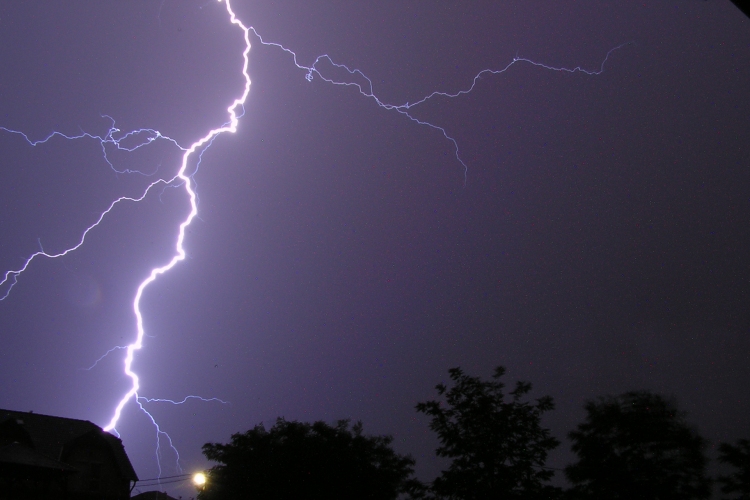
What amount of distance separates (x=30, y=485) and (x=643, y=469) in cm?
1888

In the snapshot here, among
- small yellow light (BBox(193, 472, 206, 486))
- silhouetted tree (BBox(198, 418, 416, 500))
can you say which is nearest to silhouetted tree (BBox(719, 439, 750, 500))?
silhouetted tree (BBox(198, 418, 416, 500))

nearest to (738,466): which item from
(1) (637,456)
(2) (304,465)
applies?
(1) (637,456)

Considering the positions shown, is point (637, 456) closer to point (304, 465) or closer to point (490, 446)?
point (490, 446)

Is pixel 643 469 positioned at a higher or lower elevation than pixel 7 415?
lower

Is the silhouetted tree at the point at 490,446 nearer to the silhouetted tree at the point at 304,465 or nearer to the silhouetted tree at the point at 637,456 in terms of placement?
the silhouetted tree at the point at 637,456

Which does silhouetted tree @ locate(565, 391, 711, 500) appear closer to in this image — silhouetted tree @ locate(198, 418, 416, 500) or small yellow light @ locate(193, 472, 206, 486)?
silhouetted tree @ locate(198, 418, 416, 500)

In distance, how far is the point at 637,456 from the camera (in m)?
10.5

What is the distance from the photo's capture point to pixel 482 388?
30.7 ft

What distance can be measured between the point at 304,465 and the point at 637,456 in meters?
9.07

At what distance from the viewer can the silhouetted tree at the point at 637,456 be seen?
10117 millimetres

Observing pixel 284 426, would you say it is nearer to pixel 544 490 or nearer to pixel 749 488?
pixel 544 490

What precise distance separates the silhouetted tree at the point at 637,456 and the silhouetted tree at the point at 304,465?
634 centimetres

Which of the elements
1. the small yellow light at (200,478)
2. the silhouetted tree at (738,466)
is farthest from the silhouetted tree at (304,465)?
the silhouetted tree at (738,466)

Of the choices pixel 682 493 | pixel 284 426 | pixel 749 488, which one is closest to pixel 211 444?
pixel 284 426
